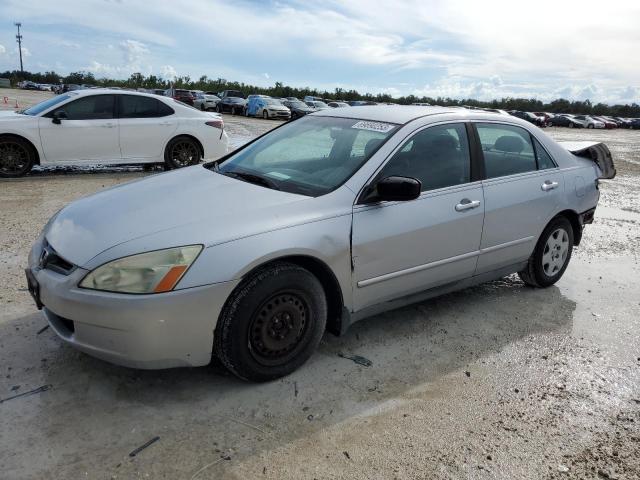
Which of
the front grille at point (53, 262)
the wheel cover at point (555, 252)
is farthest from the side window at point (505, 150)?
the front grille at point (53, 262)

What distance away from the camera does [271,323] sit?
2.95 m

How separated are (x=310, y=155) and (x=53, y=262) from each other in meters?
1.87

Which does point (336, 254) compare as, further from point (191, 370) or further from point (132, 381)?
point (132, 381)

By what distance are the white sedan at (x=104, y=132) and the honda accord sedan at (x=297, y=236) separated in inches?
221

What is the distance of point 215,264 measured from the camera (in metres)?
2.70

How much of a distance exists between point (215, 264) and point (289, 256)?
0.44m

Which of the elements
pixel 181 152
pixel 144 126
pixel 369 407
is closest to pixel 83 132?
pixel 144 126

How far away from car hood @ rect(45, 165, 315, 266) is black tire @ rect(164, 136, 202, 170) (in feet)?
20.8

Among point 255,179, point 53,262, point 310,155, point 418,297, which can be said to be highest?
point 310,155

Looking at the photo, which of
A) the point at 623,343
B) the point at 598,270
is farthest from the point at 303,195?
the point at 598,270

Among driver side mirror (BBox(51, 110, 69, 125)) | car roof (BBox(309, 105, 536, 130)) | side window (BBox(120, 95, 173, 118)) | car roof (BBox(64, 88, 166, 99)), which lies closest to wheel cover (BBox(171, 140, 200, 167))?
side window (BBox(120, 95, 173, 118))

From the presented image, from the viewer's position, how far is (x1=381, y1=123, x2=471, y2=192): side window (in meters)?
3.58

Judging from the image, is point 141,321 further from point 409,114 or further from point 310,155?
point 409,114

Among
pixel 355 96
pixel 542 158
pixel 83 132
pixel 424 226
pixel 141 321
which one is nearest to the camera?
pixel 141 321
